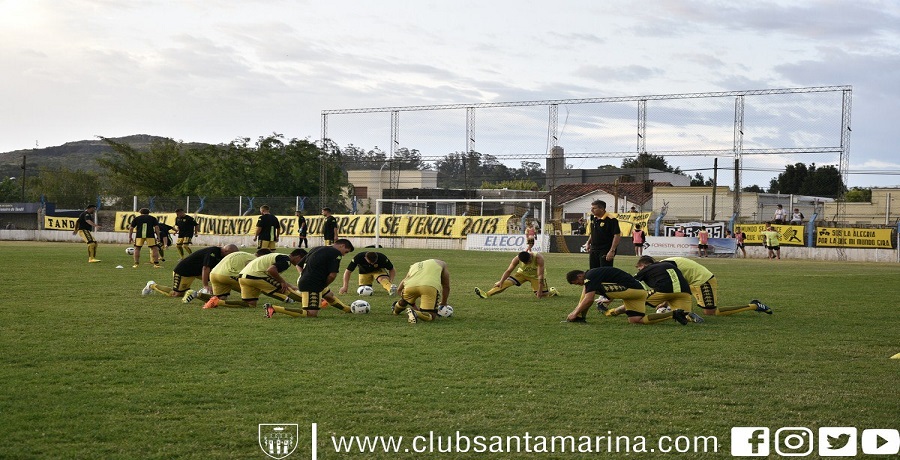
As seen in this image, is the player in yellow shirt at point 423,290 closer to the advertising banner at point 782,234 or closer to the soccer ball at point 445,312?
the soccer ball at point 445,312

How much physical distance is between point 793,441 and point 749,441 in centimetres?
32

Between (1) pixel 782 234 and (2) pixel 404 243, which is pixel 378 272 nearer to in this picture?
(2) pixel 404 243

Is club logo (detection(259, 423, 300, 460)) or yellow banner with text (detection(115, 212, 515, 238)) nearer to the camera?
club logo (detection(259, 423, 300, 460))

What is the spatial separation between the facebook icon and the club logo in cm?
296

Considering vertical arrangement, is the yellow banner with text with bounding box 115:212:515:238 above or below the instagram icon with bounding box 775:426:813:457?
above

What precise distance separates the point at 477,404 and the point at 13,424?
344 cm

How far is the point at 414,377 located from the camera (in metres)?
8.20

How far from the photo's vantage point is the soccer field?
6.22m

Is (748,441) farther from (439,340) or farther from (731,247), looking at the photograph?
(731,247)

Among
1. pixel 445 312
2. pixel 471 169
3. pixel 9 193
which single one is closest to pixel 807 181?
pixel 471 169

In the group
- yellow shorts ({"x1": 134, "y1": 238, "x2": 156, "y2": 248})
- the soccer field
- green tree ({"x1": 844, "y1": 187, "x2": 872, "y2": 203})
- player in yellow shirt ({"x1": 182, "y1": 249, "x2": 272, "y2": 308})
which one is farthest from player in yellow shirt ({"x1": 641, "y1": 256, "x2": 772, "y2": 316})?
green tree ({"x1": 844, "y1": 187, "x2": 872, "y2": 203})

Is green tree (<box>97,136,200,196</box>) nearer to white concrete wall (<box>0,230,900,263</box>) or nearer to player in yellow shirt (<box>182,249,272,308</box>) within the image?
white concrete wall (<box>0,230,900,263</box>)

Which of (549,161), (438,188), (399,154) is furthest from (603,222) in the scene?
(438,188)

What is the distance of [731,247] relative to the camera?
39250 mm
